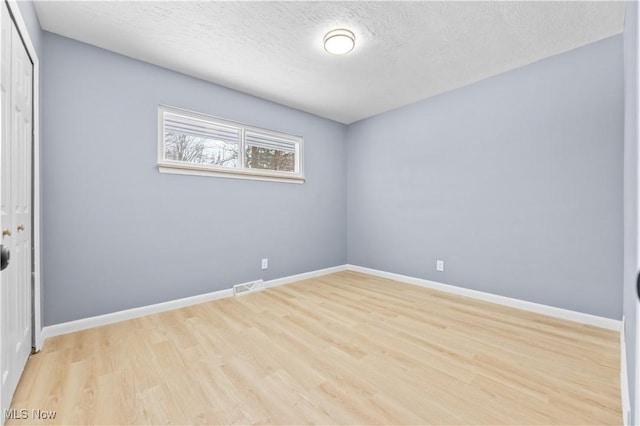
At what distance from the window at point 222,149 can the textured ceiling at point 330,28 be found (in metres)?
0.49

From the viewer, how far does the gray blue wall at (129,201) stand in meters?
2.23

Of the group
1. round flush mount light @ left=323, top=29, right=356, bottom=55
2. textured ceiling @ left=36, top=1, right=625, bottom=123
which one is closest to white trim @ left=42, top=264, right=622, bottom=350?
textured ceiling @ left=36, top=1, right=625, bottom=123

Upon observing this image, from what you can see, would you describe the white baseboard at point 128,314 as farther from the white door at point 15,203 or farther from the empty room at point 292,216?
the white door at point 15,203

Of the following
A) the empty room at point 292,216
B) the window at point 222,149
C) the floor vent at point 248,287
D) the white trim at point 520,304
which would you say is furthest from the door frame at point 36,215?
the white trim at point 520,304

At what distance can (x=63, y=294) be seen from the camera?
7.32ft

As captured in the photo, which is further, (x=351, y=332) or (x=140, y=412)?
(x=351, y=332)

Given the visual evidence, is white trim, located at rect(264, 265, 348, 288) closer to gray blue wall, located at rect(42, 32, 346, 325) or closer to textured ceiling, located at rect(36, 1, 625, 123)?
gray blue wall, located at rect(42, 32, 346, 325)

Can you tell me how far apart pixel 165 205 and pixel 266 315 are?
148cm

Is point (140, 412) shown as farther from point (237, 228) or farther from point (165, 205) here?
point (237, 228)

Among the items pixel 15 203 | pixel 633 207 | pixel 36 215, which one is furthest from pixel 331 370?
pixel 36 215

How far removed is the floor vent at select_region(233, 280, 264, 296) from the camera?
323 cm

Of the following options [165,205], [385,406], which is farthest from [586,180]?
[165,205]

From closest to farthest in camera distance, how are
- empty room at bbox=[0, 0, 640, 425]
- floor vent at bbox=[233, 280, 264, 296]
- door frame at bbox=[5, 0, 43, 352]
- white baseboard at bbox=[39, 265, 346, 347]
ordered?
empty room at bbox=[0, 0, 640, 425], door frame at bbox=[5, 0, 43, 352], white baseboard at bbox=[39, 265, 346, 347], floor vent at bbox=[233, 280, 264, 296]

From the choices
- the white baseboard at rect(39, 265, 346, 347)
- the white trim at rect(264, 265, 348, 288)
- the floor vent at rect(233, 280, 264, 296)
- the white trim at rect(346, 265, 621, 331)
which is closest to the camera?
the white baseboard at rect(39, 265, 346, 347)
